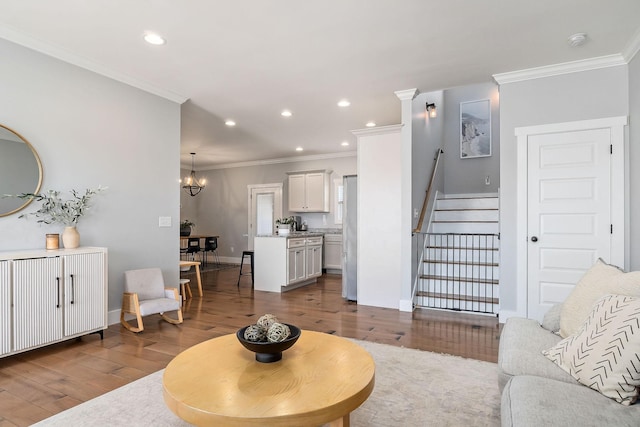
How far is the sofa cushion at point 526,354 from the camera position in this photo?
1.71m

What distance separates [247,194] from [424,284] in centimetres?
615

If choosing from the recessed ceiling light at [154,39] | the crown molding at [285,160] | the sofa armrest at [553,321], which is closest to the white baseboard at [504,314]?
the sofa armrest at [553,321]

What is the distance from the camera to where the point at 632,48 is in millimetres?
3340

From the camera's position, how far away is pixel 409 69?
3.93 meters

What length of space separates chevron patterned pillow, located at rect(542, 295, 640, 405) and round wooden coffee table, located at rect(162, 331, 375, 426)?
0.95 meters

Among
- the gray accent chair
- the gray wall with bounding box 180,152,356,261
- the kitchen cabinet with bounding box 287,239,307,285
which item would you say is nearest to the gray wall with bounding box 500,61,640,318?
the kitchen cabinet with bounding box 287,239,307,285

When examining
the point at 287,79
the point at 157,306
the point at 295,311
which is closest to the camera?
the point at 157,306

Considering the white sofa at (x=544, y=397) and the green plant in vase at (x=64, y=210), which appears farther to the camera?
the green plant in vase at (x=64, y=210)

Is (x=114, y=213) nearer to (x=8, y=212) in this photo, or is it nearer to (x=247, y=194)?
(x=8, y=212)

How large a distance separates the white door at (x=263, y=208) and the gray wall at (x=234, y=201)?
0.15 meters

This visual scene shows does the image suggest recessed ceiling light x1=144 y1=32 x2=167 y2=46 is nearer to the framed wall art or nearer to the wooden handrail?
the wooden handrail

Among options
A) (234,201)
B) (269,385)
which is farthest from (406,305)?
(234,201)

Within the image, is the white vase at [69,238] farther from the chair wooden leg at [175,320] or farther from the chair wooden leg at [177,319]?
the chair wooden leg at [175,320]

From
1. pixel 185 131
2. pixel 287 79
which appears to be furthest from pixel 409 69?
pixel 185 131
